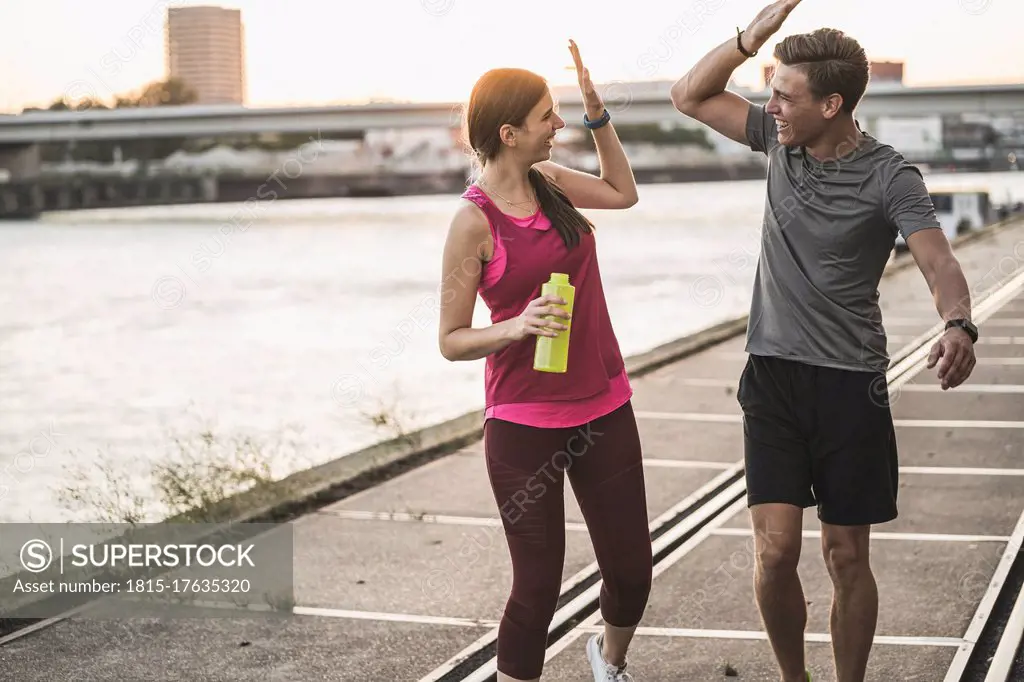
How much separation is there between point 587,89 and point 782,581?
151 cm

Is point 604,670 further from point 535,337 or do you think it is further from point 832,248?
point 832,248

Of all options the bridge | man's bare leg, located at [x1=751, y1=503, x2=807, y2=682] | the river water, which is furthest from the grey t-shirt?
the bridge

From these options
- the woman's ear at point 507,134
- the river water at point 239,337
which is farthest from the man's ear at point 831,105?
the river water at point 239,337

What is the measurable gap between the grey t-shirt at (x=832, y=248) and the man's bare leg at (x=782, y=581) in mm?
445

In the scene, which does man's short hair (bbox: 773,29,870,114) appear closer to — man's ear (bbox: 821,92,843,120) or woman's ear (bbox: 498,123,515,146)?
man's ear (bbox: 821,92,843,120)

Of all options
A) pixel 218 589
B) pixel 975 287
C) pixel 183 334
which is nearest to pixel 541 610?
pixel 218 589

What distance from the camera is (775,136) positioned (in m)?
4.09

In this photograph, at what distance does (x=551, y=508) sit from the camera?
12.6 ft

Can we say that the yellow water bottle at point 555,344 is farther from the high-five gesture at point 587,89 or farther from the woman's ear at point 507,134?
the high-five gesture at point 587,89

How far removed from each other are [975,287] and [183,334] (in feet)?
51.0

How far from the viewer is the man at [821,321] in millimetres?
3795

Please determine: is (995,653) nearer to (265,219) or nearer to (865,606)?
(865,606)

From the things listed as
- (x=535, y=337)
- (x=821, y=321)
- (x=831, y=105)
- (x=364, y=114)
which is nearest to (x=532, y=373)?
(x=535, y=337)

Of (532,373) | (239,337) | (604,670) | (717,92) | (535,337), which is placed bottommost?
(239,337)
